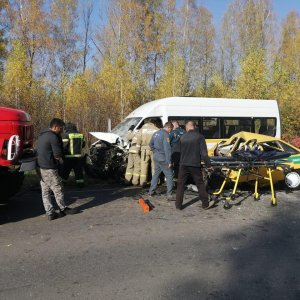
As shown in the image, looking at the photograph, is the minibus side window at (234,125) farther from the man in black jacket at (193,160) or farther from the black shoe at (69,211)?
the black shoe at (69,211)

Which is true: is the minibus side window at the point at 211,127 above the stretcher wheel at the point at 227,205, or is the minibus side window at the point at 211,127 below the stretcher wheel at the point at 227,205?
above

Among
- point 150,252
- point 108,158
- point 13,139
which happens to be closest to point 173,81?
point 108,158

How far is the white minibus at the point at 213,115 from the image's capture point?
1284 cm

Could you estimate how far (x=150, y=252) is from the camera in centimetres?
528

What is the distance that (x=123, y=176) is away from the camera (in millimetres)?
11195

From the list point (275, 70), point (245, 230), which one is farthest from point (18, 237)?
point (275, 70)

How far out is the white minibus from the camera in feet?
42.1

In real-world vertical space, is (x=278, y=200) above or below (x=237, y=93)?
below

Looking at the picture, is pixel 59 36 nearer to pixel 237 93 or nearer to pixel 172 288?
pixel 237 93

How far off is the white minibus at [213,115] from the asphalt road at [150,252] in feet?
16.1

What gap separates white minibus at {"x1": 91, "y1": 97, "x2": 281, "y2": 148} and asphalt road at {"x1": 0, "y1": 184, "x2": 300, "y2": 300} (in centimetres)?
492

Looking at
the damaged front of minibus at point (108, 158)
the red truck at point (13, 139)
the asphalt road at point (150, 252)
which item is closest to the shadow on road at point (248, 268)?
the asphalt road at point (150, 252)

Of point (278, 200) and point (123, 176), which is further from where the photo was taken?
point (123, 176)

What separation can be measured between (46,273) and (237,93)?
1054 inches
